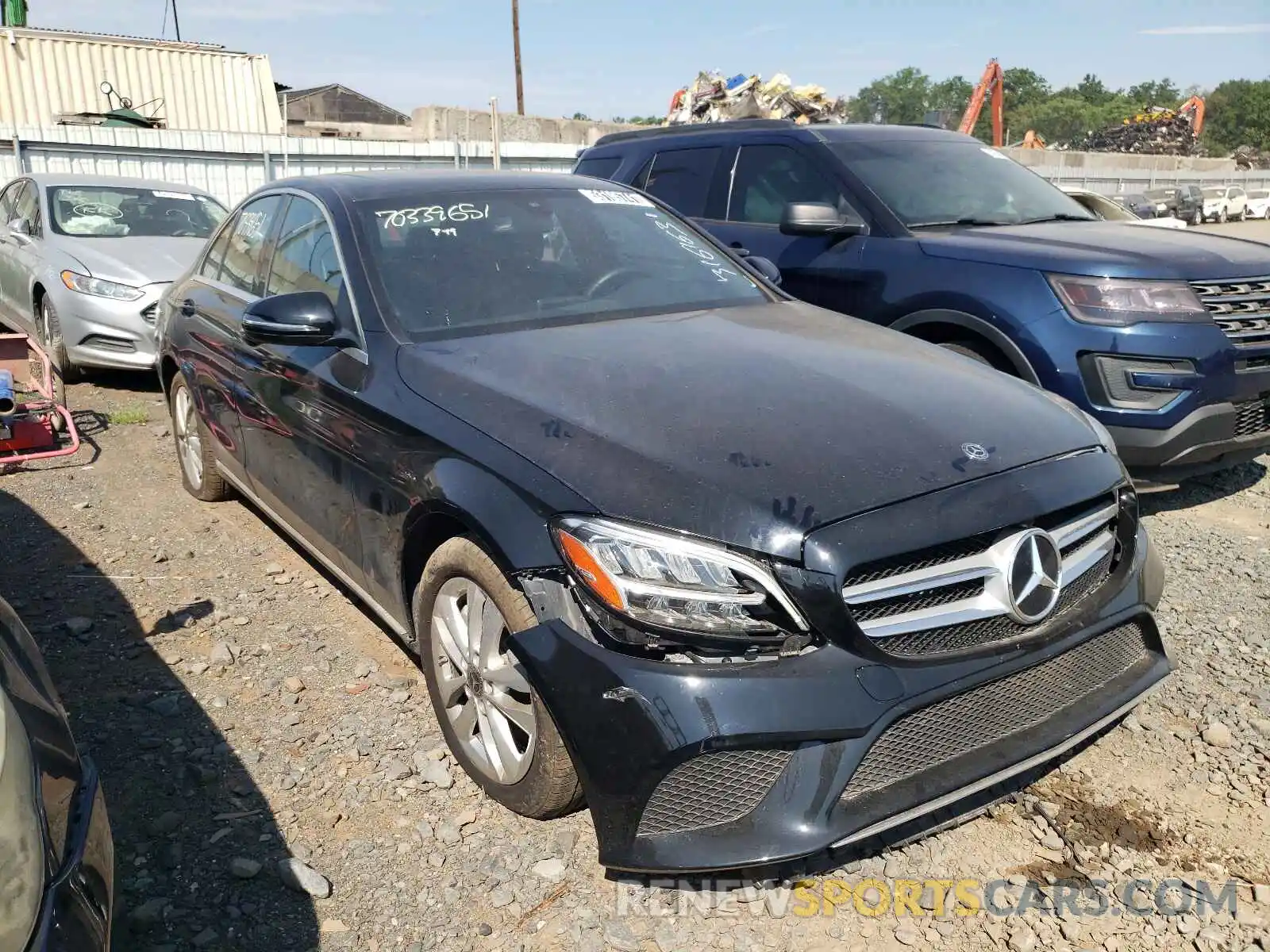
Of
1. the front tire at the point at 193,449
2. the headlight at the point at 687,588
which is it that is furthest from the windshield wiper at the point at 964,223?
the front tire at the point at 193,449

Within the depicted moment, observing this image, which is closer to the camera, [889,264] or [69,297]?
[889,264]

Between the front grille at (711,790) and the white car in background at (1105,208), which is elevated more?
the white car in background at (1105,208)

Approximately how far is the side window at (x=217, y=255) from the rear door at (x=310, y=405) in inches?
30.5

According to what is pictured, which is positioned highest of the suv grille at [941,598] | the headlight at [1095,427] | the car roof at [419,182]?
the car roof at [419,182]

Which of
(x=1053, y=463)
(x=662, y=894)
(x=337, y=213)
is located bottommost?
(x=662, y=894)

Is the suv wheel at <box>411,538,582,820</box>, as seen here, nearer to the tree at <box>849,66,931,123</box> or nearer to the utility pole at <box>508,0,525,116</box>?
the utility pole at <box>508,0,525,116</box>

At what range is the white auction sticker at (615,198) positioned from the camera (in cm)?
396

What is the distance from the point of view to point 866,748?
2.06m

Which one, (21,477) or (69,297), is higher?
(69,297)

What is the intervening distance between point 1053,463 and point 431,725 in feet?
6.47

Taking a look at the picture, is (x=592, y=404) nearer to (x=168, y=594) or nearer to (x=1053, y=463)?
(x=1053, y=463)

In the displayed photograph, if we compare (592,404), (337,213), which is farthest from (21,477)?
(592,404)

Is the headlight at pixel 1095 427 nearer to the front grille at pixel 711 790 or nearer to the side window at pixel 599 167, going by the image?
the front grille at pixel 711 790

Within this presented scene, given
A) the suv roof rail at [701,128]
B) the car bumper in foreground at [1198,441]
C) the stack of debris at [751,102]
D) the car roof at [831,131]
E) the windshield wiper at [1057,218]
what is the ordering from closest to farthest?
1. the car bumper in foreground at [1198,441]
2. the windshield wiper at [1057,218]
3. the car roof at [831,131]
4. the suv roof rail at [701,128]
5. the stack of debris at [751,102]
